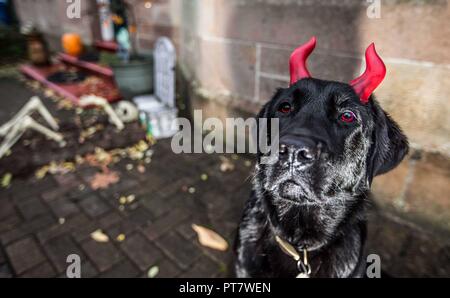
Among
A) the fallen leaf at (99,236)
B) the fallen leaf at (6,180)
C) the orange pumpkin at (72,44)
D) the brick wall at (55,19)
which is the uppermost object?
the brick wall at (55,19)

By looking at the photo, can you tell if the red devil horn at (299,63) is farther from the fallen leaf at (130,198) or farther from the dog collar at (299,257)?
the fallen leaf at (130,198)

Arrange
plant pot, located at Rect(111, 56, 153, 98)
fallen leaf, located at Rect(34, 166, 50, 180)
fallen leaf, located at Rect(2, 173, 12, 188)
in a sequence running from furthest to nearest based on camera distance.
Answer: plant pot, located at Rect(111, 56, 153, 98)
fallen leaf, located at Rect(34, 166, 50, 180)
fallen leaf, located at Rect(2, 173, 12, 188)

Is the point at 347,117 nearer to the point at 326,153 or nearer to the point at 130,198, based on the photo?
the point at 326,153

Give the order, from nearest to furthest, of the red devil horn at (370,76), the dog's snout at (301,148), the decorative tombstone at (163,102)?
the dog's snout at (301,148) < the red devil horn at (370,76) < the decorative tombstone at (163,102)

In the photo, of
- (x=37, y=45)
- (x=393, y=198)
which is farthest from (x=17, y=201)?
(x=37, y=45)

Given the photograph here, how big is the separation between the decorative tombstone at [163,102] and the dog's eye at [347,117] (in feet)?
12.7

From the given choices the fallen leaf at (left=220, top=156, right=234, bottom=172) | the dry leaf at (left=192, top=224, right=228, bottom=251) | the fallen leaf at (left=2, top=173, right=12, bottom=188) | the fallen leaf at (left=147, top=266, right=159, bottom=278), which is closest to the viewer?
the fallen leaf at (left=147, top=266, right=159, bottom=278)

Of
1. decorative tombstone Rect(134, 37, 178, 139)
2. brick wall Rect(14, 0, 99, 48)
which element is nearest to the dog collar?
decorative tombstone Rect(134, 37, 178, 139)

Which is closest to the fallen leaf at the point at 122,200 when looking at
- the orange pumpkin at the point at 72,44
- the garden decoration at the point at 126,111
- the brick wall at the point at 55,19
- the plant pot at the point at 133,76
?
the garden decoration at the point at 126,111

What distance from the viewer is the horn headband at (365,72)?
185 cm

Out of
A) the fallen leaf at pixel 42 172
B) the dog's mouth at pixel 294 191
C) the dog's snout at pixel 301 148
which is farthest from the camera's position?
the fallen leaf at pixel 42 172

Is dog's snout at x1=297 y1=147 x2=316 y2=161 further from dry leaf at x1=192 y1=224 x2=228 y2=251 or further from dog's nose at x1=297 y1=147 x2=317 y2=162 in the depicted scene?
dry leaf at x1=192 y1=224 x2=228 y2=251

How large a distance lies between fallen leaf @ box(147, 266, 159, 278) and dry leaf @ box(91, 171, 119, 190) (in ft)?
5.46

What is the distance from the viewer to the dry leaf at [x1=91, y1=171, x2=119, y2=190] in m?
3.99
